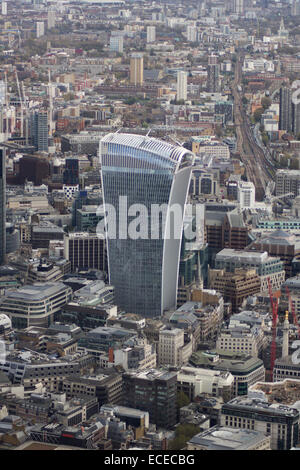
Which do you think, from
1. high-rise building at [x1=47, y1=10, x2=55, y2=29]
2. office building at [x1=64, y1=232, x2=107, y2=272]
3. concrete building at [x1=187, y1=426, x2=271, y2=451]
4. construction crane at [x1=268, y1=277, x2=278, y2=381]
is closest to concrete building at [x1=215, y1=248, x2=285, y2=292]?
construction crane at [x1=268, y1=277, x2=278, y2=381]

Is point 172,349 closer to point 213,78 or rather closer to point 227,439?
point 227,439

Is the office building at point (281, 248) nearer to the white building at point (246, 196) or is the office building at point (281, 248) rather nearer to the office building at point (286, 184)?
the white building at point (246, 196)

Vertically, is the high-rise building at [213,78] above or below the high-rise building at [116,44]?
below

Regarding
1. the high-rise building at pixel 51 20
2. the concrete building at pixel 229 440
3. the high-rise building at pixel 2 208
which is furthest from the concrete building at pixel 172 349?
the high-rise building at pixel 51 20

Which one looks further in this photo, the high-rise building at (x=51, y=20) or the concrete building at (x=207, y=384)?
the high-rise building at (x=51, y=20)

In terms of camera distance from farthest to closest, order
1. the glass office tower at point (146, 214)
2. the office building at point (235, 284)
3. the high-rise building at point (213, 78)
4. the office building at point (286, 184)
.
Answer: the high-rise building at point (213, 78) < the office building at point (286, 184) < the office building at point (235, 284) < the glass office tower at point (146, 214)

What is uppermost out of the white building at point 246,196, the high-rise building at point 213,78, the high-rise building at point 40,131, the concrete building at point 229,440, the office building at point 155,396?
the high-rise building at point 213,78
